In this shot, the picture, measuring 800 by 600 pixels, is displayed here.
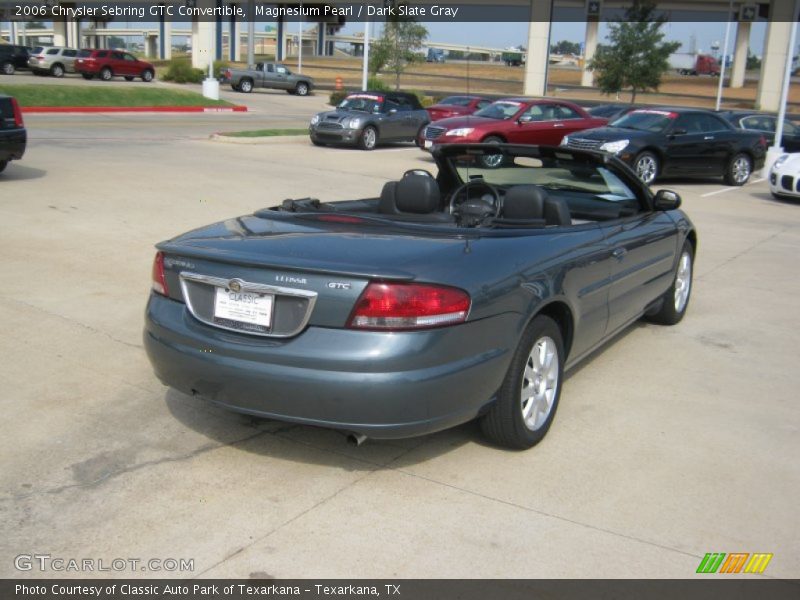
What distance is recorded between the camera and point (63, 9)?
2692 inches

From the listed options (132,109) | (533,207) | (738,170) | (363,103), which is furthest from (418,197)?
(132,109)

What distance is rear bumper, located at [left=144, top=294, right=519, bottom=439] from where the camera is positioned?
370cm

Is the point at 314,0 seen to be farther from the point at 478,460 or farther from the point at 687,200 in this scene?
the point at 478,460

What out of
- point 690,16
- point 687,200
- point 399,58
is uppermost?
point 690,16

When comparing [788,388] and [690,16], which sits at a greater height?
[690,16]

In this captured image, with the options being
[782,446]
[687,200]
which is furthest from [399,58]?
[782,446]

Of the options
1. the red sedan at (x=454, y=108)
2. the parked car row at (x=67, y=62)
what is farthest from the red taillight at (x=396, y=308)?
the parked car row at (x=67, y=62)

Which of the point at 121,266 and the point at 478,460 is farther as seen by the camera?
the point at 121,266

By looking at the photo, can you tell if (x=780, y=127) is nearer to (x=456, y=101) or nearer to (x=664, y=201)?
(x=456, y=101)

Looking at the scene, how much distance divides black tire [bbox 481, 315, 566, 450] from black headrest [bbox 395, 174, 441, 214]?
114 cm

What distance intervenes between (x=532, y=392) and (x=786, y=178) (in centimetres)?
1312

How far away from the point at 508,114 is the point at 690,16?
210ft

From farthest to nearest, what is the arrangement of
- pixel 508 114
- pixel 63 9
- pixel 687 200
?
pixel 63 9 < pixel 508 114 < pixel 687 200
